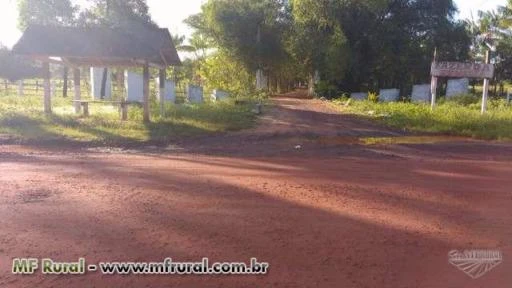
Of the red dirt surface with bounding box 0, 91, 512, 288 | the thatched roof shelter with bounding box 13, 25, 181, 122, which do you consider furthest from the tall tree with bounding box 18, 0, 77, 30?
the red dirt surface with bounding box 0, 91, 512, 288

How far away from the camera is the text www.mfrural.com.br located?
4.62m

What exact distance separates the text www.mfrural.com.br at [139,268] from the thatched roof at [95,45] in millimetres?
13656

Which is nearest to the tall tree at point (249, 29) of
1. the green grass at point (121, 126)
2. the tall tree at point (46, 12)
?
the tall tree at point (46, 12)

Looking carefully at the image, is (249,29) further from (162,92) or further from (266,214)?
(266,214)

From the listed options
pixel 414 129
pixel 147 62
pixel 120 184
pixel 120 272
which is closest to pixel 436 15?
pixel 414 129

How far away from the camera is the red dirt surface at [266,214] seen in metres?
4.74

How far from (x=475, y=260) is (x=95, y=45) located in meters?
15.4

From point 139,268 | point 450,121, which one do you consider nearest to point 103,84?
point 450,121

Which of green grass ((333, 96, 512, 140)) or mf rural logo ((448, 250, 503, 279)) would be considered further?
green grass ((333, 96, 512, 140))

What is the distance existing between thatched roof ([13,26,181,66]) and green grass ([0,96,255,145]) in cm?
203

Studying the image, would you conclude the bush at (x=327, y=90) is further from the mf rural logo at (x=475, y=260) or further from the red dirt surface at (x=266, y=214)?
the mf rural logo at (x=475, y=260)

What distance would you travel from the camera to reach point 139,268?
4.70m

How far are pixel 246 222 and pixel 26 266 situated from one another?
2335mm

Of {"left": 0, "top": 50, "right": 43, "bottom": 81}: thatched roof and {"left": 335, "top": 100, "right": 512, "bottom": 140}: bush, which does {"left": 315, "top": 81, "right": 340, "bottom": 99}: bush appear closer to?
{"left": 335, "top": 100, "right": 512, "bottom": 140}: bush
